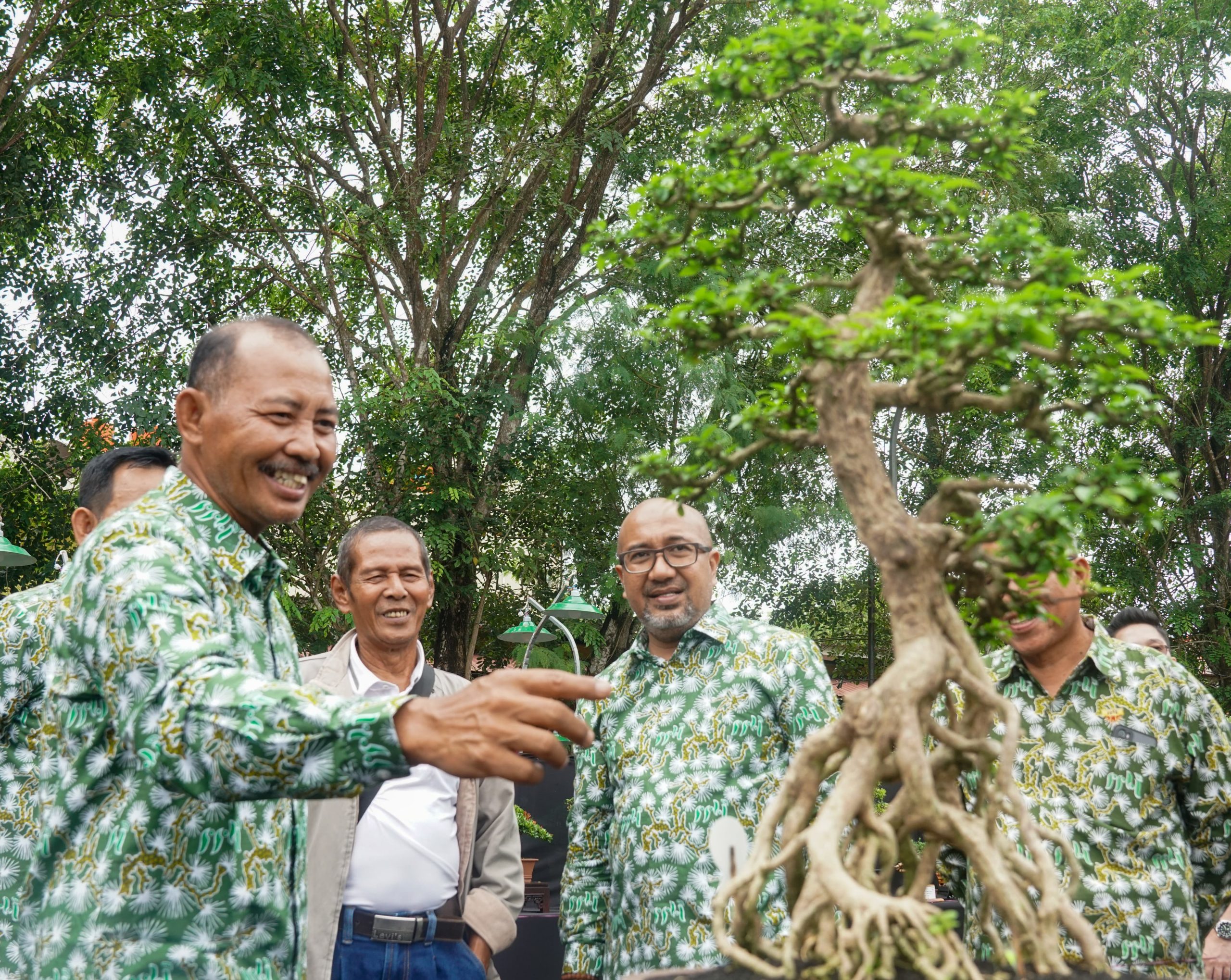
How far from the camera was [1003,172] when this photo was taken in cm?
177

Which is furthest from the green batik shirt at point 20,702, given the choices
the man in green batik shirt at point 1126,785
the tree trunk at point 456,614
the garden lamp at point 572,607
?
the tree trunk at point 456,614

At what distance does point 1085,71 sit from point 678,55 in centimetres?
499

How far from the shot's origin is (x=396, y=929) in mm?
2791

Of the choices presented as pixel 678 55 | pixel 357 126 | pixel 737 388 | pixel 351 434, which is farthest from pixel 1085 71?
pixel 351 434

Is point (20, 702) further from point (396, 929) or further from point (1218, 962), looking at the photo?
point (1218, 962)

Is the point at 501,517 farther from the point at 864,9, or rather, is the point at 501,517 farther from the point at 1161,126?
the point at 864,9

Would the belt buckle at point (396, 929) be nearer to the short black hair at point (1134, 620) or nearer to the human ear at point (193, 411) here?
the human ear at point (193, 411)

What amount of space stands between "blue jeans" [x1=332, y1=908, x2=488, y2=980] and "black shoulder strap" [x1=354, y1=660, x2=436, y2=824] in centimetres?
25

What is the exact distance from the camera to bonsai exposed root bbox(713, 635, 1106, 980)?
4.34 ft

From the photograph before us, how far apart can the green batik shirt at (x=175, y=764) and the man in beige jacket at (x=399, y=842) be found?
0.96 m

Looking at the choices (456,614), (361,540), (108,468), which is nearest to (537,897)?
(361,540)

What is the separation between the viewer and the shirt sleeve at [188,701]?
4.44 ft

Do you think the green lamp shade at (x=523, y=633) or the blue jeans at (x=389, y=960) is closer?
the blue jeans at (x=389, y=960)

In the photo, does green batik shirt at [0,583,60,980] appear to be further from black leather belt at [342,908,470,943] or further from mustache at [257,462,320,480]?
mustache at [257,462,320,480]
